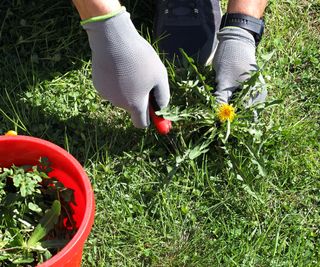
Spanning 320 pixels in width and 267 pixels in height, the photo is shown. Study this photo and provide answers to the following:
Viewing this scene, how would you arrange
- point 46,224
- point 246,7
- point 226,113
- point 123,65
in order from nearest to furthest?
point 46,224
point 123,65
point 226,113
point 246,7

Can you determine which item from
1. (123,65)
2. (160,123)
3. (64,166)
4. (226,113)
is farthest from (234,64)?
(64,166)

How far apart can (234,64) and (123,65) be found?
0.44 metres

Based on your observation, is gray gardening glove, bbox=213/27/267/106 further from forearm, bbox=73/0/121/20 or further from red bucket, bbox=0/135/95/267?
Result: red bucket, bbox=0/135/95/267

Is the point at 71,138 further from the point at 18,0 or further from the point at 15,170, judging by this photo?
the point at 18,0

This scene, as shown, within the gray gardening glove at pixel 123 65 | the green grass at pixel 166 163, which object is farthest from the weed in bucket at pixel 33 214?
the gray gardening glove at pixel 123 65

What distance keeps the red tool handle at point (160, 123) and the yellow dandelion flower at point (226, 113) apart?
18 cm

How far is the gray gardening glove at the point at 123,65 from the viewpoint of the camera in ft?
5.65

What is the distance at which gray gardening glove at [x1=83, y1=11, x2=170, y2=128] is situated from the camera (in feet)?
5.65

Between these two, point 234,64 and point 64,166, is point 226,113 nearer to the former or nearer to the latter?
point 234,64

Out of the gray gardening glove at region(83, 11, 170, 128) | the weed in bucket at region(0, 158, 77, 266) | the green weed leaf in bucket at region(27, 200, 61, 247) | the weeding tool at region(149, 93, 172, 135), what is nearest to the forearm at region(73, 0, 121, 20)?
the gray gardening glove at region(83, 11, 170, 128)

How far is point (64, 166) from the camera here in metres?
1.67

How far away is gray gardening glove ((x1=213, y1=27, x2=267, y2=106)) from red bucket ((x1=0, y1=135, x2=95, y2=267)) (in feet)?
1.94

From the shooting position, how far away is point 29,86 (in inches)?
81.0

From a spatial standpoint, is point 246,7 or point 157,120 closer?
point 157,120
